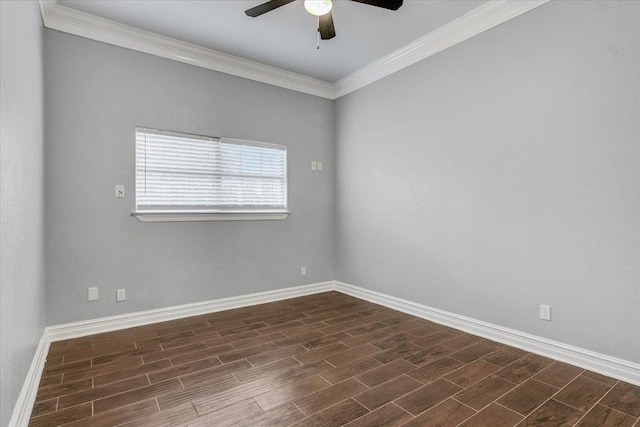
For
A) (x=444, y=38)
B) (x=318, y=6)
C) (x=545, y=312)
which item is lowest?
(x=545, y=312)

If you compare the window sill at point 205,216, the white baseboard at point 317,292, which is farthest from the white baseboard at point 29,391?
the window sill at point 205,216

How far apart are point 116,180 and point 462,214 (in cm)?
326

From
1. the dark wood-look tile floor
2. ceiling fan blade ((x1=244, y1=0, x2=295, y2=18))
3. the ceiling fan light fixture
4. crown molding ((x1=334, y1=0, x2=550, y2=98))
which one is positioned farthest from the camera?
crown molding ((x1=334, y1=0, x2=550, y2=98))

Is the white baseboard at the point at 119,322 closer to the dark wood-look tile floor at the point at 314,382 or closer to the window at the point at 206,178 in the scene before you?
the dark wood-look tile floor at the point at 314,382

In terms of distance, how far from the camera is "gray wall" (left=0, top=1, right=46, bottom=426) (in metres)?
1.47

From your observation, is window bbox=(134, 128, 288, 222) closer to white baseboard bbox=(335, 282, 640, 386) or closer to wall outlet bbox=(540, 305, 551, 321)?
white baseboard bbox=(335, 282, 640, 386)

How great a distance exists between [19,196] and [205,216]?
1847 millimetres

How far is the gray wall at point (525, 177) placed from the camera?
2189mm

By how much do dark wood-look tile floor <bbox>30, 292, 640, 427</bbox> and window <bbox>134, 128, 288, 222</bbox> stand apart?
4.03 feet

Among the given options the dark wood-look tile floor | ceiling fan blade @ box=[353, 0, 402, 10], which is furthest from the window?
ceiling fan blade @ box=[353, 0, 402, 10]

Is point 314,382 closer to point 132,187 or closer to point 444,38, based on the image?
point 132,187

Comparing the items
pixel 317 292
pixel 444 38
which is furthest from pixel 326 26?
pixel 317 292

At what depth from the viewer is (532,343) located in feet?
8.48

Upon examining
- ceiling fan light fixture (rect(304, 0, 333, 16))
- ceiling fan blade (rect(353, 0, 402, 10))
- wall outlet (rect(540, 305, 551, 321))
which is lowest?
wall outlet (rect(540, 305, 551, 321))
